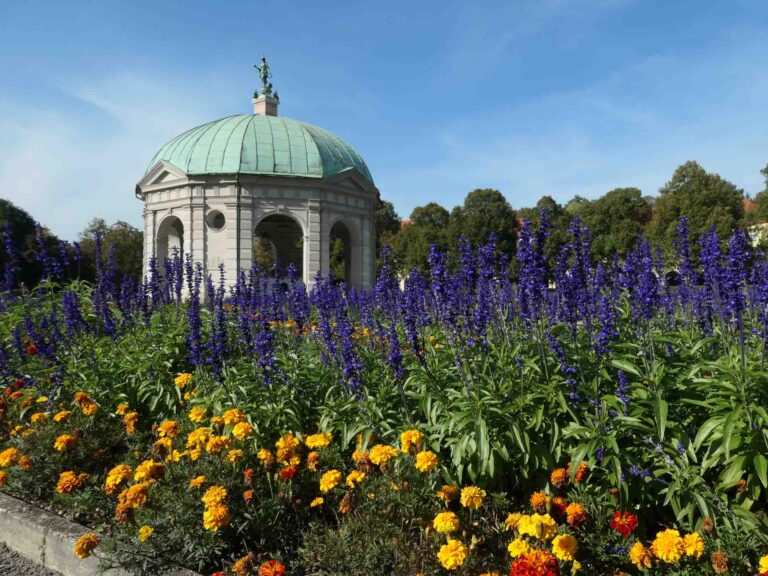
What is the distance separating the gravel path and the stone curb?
33mm

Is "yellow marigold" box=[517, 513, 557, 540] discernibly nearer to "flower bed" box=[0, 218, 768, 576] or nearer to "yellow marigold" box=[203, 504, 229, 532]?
"flower bed" box=[0, 218, 768, 576]

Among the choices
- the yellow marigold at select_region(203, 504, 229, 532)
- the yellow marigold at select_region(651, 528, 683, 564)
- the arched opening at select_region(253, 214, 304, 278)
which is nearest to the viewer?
the yellow marigold at select_region(651, 528, 683, 564)

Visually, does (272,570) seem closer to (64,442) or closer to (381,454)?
(381,454)


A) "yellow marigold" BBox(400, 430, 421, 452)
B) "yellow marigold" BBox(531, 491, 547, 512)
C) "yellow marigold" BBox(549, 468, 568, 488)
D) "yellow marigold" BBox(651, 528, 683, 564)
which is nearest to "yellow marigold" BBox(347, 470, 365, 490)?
"yellow marigold" BBox(400, 430, 421, 452)

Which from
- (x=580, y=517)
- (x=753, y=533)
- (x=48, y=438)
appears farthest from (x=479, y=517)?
(x=48, y=438)

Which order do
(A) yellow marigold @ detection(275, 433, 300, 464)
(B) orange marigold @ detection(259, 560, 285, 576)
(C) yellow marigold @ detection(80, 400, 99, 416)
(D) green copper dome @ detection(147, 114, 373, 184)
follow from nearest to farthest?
1. (B) orange marigold @ detection(259, 560, 285, 576)
2. (A) yellow marigold @ detection(275, 433, 300, 464)
3. (C) yellow marigold @ detection(80, 400, 99, 416)
4. (D) green copper dome @ detection(147, 114, 373, 184)

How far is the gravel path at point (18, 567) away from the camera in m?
4.13

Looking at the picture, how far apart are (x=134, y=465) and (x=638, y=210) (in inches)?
1869

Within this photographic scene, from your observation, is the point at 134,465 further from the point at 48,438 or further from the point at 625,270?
the point at 625,270

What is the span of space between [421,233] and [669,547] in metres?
48.7

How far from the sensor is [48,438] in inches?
211

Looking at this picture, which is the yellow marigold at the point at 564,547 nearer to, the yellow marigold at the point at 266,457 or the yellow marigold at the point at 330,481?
the yellow marigold at the point at 330,481

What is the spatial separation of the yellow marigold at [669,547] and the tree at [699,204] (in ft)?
117

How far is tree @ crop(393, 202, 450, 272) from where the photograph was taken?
49781 mm
